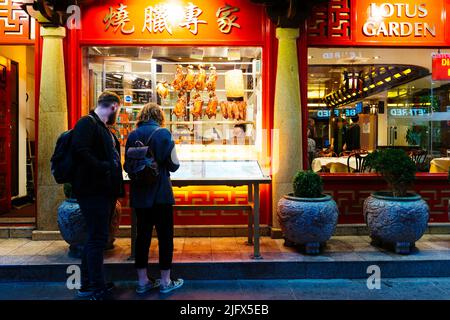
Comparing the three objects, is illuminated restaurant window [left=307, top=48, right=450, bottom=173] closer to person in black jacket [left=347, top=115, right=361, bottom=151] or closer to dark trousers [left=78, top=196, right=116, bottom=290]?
person in black jacket [left=347, top=115, right=361, bottom=151]

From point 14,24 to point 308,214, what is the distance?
5209mm

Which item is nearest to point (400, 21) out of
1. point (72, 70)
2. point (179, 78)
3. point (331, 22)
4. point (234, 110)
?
point (331, 22)

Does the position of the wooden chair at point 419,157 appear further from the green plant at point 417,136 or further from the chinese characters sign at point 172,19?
the chinese characters sign at point 172,19

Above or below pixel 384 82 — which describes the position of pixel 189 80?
below

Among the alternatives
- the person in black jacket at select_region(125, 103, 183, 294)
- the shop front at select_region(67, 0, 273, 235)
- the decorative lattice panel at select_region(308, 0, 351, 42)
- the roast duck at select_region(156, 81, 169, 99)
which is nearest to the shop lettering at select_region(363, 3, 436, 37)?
the decorative lattice panel at select_region(308, 0, 351, 42)

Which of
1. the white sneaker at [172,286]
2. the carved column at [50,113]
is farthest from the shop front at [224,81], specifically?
the white sneaker at [172,286]

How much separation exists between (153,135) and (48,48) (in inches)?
115

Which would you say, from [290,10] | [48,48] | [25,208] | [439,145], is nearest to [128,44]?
[48,48]

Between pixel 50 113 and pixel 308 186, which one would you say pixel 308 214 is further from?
pixel 50 113

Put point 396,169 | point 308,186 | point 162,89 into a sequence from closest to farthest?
point 308,186 → point 396,169 → point 162,89

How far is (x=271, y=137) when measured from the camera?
718 centimetres

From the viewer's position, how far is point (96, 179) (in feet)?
15.5

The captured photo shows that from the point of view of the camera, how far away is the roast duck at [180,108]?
8305 mm

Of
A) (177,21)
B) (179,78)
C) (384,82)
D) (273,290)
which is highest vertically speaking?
(177,21)
